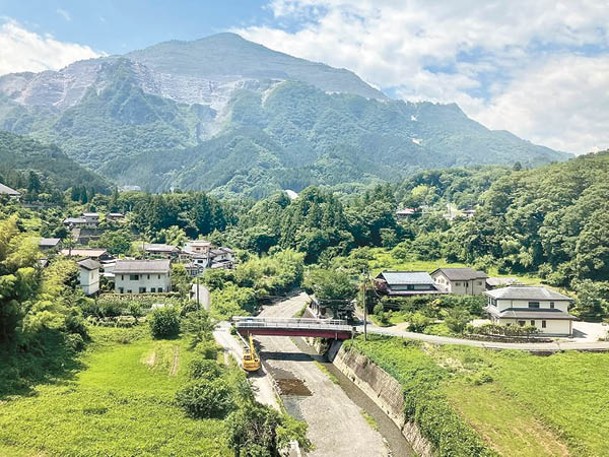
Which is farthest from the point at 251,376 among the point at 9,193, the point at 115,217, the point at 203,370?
the point at 115,217

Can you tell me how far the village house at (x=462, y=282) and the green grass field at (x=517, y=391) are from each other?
1699 centimetres

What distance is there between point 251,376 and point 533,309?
23.1 meters

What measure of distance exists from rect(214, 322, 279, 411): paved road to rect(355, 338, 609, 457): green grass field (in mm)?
7723

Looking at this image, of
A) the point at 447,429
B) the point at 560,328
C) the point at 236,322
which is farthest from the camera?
the point at 236,322

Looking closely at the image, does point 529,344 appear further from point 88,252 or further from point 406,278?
point 88,252

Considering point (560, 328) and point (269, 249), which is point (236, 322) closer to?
point (560, 328)

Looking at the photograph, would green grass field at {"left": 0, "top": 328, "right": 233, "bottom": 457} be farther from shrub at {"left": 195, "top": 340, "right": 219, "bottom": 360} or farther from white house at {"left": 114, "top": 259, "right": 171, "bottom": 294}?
white house at {"left": 114, "top": 259, "right": 171, "bottom": 294}

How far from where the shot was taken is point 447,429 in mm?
24391

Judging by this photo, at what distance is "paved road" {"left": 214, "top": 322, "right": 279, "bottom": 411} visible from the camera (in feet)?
102

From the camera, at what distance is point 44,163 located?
439 feet

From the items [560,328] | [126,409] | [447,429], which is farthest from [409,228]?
[126,409]

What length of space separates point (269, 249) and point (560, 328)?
50.7m

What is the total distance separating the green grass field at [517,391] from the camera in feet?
76.0

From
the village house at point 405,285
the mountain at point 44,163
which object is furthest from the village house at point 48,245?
the mountain at point 44,163
